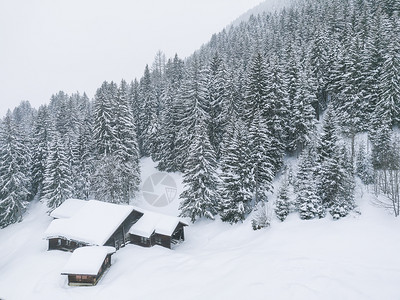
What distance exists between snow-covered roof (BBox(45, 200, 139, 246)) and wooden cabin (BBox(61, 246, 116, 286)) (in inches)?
Result: 87.6

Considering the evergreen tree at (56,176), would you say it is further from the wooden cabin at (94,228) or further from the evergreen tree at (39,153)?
the evergreen tree at (39,153)

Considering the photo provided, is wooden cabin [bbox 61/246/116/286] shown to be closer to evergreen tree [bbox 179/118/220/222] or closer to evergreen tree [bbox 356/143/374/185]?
evergreen tree [bbox 179/118/220/222]

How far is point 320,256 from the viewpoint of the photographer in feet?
67.1

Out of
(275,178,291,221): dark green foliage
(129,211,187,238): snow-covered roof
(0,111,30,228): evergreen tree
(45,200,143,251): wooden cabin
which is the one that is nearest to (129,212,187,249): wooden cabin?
(129,211,187,238): snow-covered roof

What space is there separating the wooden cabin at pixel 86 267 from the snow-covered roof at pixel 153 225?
18.8 ft

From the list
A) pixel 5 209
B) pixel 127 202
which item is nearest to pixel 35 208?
pixel 5 209

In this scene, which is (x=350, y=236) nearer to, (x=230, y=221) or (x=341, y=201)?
(x=341, y=201)

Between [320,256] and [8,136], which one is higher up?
[8,136]

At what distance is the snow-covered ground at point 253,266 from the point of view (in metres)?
16.8

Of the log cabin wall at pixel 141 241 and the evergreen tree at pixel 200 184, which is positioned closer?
the log cabin wall at pixel 141 241

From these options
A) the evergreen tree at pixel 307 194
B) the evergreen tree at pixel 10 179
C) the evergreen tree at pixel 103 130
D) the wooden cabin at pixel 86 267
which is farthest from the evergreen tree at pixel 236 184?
the evergreen tree at pixel 10 179

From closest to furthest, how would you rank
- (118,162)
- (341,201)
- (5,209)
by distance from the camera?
(341,201), (118,162), (5,209)

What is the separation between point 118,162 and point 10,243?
1804cm

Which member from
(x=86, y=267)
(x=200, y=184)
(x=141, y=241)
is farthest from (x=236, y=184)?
(x=86, y=267)
